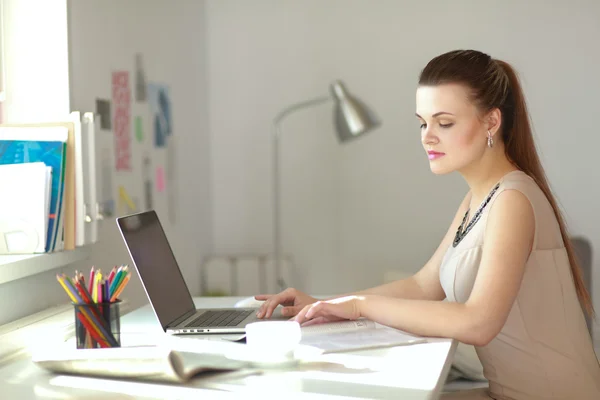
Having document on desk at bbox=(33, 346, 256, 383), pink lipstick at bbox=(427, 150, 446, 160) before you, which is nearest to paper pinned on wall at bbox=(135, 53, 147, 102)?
pink lipstick at bbox=(427, 150, 446, 160)

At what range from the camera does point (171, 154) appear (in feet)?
11.7

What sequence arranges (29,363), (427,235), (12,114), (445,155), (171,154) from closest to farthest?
(29,363) < (445,155) < (12,114) < (171,154) < (427,235)

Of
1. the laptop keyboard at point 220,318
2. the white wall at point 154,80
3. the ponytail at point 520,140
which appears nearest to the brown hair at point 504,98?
the ponytail at point 520,140

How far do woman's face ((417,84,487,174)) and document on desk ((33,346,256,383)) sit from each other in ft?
2.21

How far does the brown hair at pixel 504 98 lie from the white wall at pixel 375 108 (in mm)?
2099

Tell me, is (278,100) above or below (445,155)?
above

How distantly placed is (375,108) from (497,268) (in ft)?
8.27

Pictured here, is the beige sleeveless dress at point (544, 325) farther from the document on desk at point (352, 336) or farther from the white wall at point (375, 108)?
the white wall at point (375, 108)

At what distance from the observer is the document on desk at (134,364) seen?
3.85 ft

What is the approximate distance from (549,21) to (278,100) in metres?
1.36

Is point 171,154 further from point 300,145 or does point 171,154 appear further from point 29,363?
point 29,363

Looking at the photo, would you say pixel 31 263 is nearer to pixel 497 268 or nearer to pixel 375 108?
pixel 497 268

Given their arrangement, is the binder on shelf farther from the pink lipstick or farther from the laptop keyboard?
the pink lipstick

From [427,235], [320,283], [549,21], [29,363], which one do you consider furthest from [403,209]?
[29,363]
